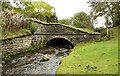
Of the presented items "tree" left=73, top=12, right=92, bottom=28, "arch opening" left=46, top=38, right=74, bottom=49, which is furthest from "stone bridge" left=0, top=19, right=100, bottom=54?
"tree" left=73, top=12, right=92, bottom=28

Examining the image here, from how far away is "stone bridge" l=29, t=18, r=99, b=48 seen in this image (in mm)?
19891

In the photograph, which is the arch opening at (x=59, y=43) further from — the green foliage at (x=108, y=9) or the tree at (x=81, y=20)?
the tree at (x=81, y=20)

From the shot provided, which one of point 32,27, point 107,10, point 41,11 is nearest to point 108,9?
point 107,10

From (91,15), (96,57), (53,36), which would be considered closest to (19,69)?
(96,57)

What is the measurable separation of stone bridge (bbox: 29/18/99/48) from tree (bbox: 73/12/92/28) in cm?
467

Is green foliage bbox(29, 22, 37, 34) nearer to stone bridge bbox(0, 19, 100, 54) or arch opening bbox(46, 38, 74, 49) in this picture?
stone bridge bbox(0, 19, 100, 54)

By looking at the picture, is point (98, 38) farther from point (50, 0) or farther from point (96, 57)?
point (50, 0)

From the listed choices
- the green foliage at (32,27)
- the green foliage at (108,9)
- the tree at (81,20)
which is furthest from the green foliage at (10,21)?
the tree at (81,20)

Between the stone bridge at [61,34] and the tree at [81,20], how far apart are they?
15.3 ft

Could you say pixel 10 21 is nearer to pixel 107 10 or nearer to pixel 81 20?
pixel 107 10

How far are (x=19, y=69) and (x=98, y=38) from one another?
33.5ft

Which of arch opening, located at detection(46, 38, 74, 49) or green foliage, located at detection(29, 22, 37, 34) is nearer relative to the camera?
green foliage, located at detection(29, 22, 37, 34)

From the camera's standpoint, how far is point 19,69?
36.3ft

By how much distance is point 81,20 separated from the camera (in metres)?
26.8
